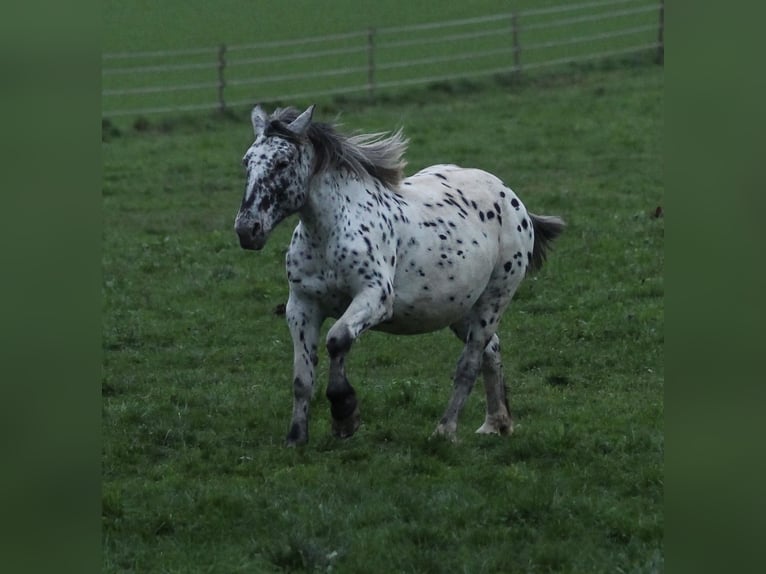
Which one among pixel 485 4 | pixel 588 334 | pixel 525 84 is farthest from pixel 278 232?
pixel 485 4

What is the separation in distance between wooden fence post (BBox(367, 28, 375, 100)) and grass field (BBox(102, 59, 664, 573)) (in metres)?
4.10

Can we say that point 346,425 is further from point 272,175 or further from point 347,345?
point 272,175

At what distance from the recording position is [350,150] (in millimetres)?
7348

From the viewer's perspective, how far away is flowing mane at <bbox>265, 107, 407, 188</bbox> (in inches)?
278

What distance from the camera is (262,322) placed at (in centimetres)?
1163

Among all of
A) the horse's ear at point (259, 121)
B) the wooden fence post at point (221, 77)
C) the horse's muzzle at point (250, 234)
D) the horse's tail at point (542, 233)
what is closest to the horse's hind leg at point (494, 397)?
the horse's tail at point (542, 233)

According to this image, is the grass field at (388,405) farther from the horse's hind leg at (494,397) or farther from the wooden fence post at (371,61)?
the wooden fence post at (371,61)

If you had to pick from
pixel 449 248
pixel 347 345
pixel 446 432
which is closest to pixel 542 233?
pixel 449 248

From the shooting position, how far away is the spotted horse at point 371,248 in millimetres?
6797

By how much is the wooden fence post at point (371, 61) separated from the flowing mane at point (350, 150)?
1573cm
